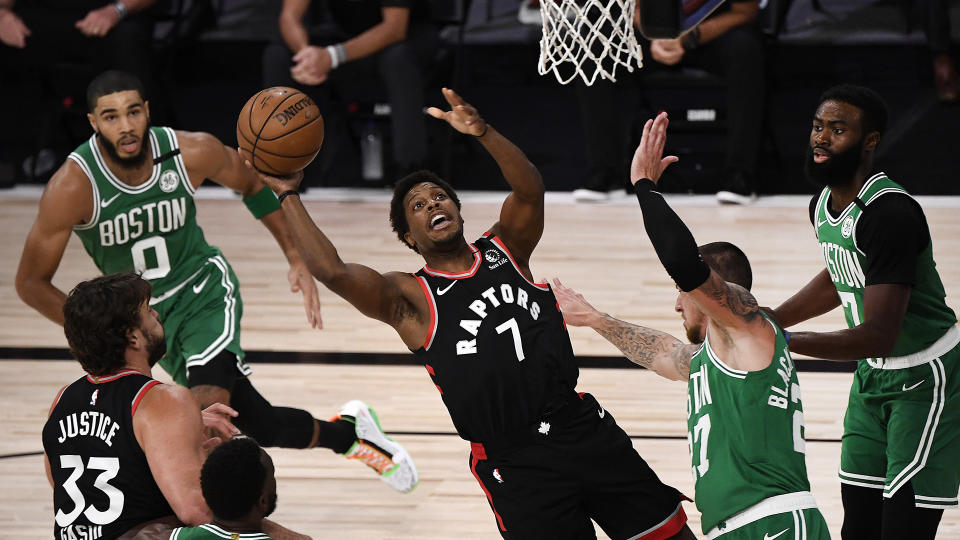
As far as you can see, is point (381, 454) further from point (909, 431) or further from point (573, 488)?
point (909, 431)

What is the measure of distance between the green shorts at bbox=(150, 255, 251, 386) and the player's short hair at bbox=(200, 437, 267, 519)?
Answer: 1753 millimetres

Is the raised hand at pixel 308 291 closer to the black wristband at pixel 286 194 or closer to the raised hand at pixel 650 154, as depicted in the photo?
the black wristband at pixel 286 194

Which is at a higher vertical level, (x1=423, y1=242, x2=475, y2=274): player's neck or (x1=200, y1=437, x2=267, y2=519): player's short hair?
(x1=423, y1=242, x2=475, y2=274): player's neck

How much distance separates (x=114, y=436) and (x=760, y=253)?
597 cm

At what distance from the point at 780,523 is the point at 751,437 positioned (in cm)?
23

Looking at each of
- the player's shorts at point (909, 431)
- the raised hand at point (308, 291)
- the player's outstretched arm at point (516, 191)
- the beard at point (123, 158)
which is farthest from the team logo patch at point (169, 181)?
the player's shorts at point (909, 431)

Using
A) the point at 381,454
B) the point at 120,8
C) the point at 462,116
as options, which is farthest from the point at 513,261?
the point at 120,8

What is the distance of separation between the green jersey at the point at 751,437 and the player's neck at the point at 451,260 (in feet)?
2.98

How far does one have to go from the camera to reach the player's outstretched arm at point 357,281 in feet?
12.7

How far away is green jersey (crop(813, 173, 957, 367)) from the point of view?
3.91 metres

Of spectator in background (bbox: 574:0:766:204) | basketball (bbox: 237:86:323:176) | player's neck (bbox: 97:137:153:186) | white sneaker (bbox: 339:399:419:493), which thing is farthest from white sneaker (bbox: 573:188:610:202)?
basketball (bbox: 237:86:323:176)

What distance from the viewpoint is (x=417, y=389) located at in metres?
6.50

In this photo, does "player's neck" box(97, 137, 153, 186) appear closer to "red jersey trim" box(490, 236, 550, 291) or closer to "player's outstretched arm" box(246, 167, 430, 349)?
"player's outstretched arm" box(246, 167, 430, 349)

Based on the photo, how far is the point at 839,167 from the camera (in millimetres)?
3984
